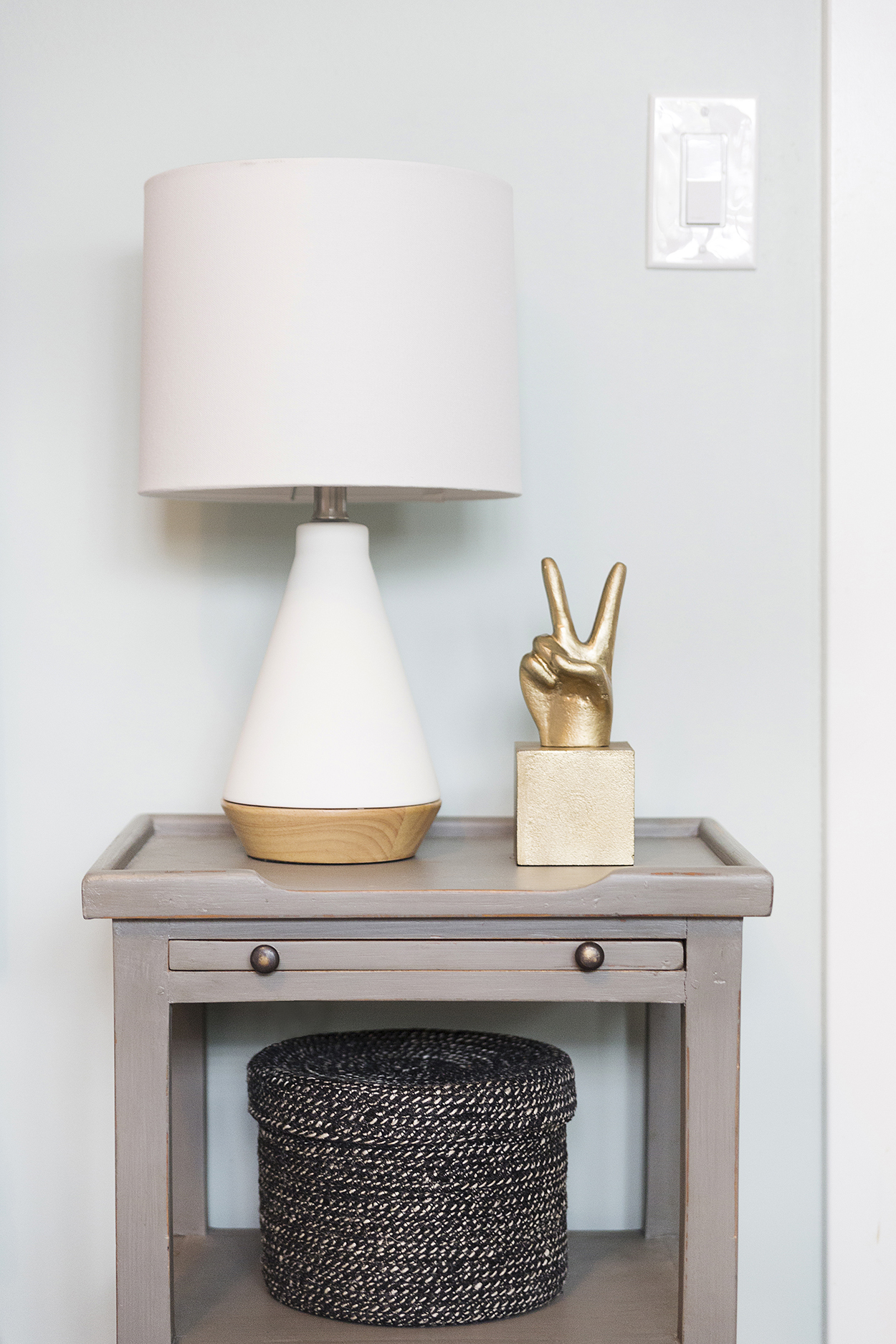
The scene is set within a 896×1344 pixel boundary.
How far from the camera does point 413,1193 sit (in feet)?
3.59

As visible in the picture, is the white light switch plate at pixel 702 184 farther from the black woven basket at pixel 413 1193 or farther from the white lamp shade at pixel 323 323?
the black woven basket at pixel 413 1193

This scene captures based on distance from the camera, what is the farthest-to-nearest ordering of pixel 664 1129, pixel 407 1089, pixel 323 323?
pixel 664 1129
pixel 407 1089
pixel 323 323

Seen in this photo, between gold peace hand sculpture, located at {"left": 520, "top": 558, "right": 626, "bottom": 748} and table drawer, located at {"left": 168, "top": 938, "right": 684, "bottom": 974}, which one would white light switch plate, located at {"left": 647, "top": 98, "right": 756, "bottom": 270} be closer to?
gold peace hand sculpture, located at {"left": 520, "top": 558, "right": 626, "bottom": 748}

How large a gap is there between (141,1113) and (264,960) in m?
0.17

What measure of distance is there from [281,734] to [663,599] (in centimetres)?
50

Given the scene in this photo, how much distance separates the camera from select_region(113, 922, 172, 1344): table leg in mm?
1030

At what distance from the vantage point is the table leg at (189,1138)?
1326 mm

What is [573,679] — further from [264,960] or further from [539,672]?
[264,960]

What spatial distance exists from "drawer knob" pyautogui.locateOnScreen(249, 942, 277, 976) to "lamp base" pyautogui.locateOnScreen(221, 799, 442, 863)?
10 centimetres

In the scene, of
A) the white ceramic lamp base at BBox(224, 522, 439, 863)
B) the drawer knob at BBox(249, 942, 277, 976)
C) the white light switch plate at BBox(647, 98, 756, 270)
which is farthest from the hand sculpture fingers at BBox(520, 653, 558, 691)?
the white light switch plate at BBox(647, 98, 756, 270)

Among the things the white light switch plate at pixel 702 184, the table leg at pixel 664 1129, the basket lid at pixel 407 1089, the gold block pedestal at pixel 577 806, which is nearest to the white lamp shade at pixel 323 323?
the gold block pedestal at pixel 577 806

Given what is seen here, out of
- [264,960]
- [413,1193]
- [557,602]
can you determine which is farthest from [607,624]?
[413,1193]

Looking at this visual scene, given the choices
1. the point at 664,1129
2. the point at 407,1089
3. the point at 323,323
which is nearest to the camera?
the point at 323,323

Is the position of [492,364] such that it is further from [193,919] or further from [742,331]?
[193,919]
